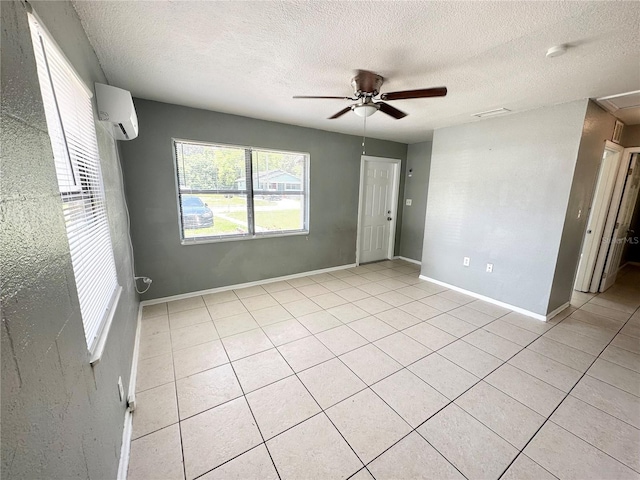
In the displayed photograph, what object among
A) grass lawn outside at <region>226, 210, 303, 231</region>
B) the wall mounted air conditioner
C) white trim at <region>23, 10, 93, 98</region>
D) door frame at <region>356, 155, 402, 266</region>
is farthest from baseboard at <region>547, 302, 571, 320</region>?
the wall mounted air conditioner

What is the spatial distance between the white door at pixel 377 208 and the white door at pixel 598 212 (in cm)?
280

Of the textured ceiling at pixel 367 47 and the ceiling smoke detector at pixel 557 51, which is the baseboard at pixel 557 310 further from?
the ceiling smoke detector at pixel 557 51

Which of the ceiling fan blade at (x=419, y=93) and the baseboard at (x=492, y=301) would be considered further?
the baseboard at (x=492, y=301)

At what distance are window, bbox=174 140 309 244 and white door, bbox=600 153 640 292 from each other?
440 centimetres

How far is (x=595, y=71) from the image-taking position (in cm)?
190

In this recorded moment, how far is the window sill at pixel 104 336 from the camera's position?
1033mm

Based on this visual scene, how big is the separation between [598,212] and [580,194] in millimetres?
1133

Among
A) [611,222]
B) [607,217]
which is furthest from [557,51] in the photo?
[611,222]

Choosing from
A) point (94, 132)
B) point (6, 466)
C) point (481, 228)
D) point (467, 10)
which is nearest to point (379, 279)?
point (481, 228)

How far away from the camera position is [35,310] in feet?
A: 2.07

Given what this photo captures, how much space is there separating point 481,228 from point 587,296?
1.94 m

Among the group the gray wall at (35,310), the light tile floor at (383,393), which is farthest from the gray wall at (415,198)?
the gray wall at (35,310)

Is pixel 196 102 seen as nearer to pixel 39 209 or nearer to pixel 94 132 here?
pixel 94 132

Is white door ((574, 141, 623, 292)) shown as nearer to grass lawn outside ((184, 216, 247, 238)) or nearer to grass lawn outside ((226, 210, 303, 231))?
grass lawn outside ((226, 210, 303, 231))
